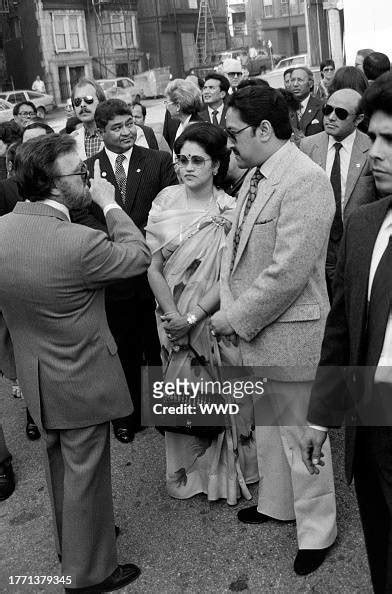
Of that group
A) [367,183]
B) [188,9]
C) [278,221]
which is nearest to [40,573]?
[278,221]

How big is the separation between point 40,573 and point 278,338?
58.9 inches

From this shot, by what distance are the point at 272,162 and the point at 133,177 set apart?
5.44 ft

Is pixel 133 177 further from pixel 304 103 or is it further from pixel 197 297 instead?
pixel 304 103

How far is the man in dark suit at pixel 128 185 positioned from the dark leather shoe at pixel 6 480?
70 cm

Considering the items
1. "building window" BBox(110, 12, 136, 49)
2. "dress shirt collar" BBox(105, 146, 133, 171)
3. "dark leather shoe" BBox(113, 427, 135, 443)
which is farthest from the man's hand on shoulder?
"building window" BBox(110, 12, 136, 49)

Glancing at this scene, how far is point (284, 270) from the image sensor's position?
2629 millimetres

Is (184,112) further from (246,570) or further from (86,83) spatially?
(246,570)

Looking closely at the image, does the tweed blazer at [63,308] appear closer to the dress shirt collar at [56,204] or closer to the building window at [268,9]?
the dress shirt collar at [56,204]

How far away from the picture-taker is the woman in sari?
330 centimetres

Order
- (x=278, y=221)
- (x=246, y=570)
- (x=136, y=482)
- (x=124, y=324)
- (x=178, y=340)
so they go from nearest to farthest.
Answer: (x=278, y=221), (x=246, y=570), (x=178, y=340), (x=136, y=482), (x=124, y=324)

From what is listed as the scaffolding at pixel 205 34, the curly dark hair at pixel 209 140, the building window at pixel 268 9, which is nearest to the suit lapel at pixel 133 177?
the curly dark hair at pixel 209 140

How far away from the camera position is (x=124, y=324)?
14.3ft

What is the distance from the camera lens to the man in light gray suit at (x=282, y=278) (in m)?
2.64

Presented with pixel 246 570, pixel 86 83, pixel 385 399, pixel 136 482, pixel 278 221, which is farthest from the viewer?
pixel 86 83
